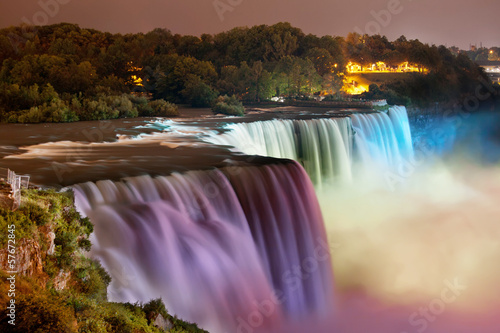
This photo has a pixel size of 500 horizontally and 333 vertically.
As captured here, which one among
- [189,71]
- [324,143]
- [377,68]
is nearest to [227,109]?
[324,143]

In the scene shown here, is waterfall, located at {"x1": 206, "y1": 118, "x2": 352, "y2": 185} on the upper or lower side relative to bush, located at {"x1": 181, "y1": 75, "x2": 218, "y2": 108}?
lower

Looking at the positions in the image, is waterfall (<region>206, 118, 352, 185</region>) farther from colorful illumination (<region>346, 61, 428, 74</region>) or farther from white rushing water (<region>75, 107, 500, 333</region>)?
colorful illumination (<region>346, 61, 428, 74</region>)

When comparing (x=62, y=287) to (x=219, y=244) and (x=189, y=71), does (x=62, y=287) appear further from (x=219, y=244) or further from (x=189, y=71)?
(x=189, y=71)

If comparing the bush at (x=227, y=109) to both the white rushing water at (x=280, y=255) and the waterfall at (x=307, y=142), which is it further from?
the white rushing water at (x=280, y=255)

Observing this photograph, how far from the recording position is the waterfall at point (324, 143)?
67.2ft

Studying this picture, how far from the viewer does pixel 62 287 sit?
739cm

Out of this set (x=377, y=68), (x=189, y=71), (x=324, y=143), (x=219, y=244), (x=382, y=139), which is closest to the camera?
(x=219, y=244)

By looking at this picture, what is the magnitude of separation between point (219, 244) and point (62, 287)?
376 cm

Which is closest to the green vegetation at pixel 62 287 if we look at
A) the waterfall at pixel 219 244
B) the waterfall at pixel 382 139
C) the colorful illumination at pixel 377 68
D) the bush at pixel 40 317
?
the bush at pixel 40 317

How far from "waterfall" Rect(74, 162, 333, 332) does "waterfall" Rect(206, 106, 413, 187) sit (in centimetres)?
558

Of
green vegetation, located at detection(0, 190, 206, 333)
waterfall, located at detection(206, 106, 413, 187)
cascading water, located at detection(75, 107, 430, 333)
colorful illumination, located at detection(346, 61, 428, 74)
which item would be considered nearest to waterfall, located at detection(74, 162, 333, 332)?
cascading water, located at detection(75, 107, 430, 333)

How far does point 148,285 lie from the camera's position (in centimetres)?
916

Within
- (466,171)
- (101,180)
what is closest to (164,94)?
(466,171)

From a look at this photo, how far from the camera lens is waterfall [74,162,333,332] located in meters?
9.35
